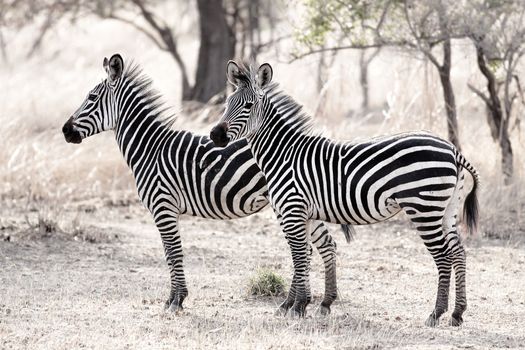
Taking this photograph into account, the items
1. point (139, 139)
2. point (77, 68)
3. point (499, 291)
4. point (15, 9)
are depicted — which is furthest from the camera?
point (77, 68)

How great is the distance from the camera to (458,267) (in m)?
6.65

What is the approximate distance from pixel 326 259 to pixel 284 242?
3291 millimetres

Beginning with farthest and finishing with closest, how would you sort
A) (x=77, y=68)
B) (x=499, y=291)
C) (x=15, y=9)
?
1. (x=77, y=68)
2. (x=15, y=9)
3. (x=499, y=291)

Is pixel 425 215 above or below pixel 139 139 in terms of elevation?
below

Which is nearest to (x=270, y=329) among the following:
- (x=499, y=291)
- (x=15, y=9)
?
(x=499, y=291)

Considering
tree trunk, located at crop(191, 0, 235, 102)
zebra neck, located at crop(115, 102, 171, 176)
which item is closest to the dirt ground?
zebra neck, located at crop(115, 102, 171, 176)

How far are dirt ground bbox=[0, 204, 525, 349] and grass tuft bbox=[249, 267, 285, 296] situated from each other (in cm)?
8

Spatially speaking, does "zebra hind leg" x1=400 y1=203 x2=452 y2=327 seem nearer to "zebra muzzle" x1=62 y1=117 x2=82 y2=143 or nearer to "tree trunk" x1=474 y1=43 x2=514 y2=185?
"zebra muzzle" x1=62 y1=117 x2=82 y2=143

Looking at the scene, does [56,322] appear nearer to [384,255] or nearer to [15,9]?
[384,255]

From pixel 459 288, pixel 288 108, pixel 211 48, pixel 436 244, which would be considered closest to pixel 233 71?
pixel 288 108

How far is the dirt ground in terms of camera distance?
6188 millimetres

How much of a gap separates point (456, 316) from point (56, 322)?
3105 millimetres

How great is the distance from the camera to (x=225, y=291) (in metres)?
8.02

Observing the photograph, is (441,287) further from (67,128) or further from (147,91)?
(67,128)
